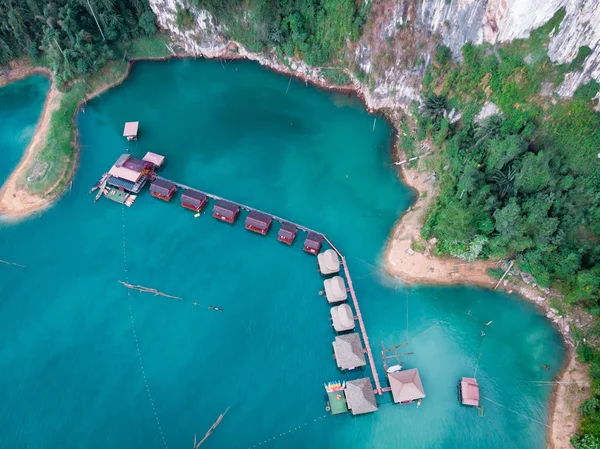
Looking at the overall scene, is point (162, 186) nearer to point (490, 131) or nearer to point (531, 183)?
point (490, 131)

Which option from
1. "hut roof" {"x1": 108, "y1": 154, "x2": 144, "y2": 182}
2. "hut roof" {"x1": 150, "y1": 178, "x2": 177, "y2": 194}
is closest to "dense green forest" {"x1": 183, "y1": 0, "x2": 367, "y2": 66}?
"hut roof" {"x1": 108, "y1": 154, "x2": 144, "y2": 182}

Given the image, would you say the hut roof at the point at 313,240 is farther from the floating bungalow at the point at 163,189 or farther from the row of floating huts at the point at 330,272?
the floating bungalow at the point at 163,189

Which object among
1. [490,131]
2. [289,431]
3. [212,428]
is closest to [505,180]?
[490,131]

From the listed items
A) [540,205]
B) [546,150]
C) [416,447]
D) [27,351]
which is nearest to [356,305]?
[416,447]

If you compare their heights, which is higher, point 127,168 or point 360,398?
point 127,168

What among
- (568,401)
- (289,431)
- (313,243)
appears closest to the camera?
(289,431)
